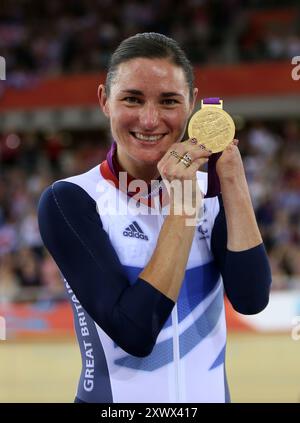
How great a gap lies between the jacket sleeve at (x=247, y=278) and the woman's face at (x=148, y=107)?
30cm

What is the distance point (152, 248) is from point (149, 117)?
1.06 feet

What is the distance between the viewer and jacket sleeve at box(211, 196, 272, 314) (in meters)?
1.82

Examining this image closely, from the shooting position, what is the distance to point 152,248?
6.19 ft

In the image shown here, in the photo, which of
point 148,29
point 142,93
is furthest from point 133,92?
point 148,29

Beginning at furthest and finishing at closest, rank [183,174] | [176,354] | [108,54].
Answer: [108,54] → [176,354] → [183,174]

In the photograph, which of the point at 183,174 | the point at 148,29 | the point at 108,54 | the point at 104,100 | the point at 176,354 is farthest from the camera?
the point at 148,29

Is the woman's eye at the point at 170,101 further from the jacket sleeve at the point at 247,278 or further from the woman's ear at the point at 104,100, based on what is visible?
the jacket sleeve at the point at 247,278

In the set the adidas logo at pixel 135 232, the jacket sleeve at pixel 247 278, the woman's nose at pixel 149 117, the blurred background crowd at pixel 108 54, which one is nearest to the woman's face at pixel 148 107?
the woman's nose at pixel 149 117

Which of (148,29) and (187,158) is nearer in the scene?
(187,158)

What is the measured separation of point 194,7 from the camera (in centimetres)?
1366

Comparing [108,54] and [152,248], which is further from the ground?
[108,54]

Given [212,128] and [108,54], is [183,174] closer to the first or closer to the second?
[212,128]

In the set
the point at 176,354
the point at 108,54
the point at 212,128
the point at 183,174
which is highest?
the point at 108,54

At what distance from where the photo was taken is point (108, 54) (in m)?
12.8
